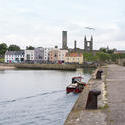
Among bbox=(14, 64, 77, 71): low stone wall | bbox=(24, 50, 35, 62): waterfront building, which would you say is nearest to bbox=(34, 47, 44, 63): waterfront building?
bbox=(24, 50, 35, 62): waterfront building

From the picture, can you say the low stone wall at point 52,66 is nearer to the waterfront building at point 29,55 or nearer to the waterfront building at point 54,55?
the waterfront building at point 54,55

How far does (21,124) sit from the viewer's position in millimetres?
17344

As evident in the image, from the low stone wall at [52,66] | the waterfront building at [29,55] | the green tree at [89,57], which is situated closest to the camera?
the low stone wall at [52,66]

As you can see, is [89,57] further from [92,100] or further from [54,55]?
[92,100]

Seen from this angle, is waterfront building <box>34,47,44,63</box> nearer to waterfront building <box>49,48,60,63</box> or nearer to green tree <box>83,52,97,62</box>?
waterfront building <box>49,48,60,63</box>

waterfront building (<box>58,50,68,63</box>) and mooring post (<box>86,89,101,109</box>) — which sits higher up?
waterfront building (<box>58,50,68,63</box>)

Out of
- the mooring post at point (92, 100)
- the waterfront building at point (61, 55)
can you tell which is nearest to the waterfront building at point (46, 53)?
the waterfront building at point (61, 55)

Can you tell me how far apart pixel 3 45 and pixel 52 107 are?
157m

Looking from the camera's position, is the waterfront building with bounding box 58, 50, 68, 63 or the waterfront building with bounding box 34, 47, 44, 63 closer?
the waterfront building with bounding box 58, 50, 68, 63

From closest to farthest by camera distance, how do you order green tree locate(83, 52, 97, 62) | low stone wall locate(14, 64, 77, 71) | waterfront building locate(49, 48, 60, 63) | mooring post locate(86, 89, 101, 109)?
mooring post locate(86, 89, 101, 109), low stone wall locate(14, 64, 77, 71), green tree locate(83, 52, 97, 62), waterfront building locate(49, 48, 60, 63)

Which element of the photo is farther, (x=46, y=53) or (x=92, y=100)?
(x=46, y=53)

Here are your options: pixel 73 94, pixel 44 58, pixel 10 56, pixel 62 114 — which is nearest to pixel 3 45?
pixel 10 56

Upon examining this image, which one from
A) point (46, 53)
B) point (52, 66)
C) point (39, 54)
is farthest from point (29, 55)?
point (52, 66)

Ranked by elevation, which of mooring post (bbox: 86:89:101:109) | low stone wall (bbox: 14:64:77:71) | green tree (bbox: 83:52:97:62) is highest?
green tree (bbox: 83:52:97:62)
